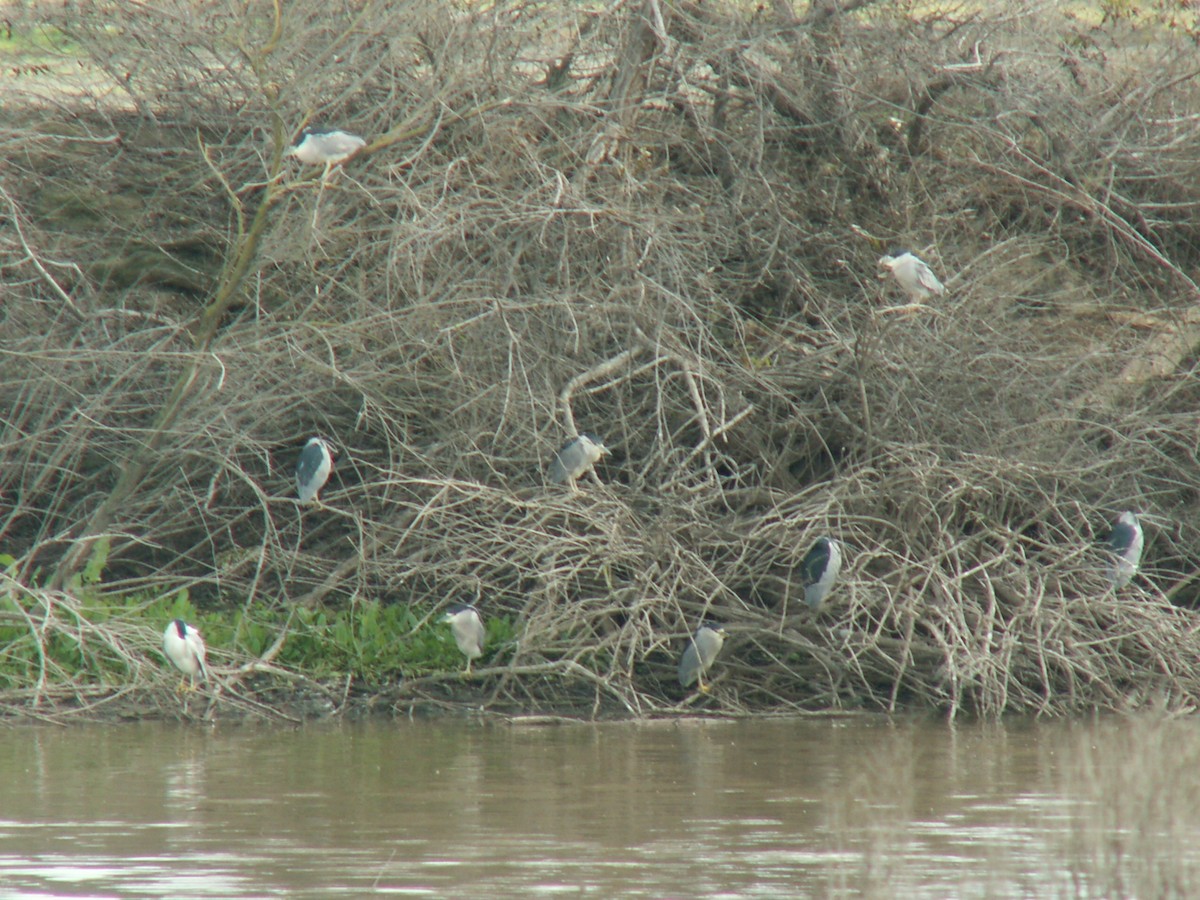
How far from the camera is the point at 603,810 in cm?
684

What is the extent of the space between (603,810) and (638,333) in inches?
153

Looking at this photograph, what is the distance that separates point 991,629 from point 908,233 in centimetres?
330

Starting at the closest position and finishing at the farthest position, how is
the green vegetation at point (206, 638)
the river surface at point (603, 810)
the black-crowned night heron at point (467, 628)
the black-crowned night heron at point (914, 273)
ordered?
the river surface at point (603, 810)
the green vegetation at point (206, 638)
the black-crowned night heron at point (467, 628)
the black-crowned night heron at point (914, 273)

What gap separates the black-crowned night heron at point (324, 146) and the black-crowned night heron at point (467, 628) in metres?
2.65

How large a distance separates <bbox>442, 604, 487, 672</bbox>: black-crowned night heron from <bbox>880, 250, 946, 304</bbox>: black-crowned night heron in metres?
3.23

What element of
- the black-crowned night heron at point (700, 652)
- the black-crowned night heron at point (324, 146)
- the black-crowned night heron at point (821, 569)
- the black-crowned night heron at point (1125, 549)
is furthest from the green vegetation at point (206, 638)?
the black-crowned night heron at point (1125, 549)

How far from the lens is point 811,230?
11.5 meters

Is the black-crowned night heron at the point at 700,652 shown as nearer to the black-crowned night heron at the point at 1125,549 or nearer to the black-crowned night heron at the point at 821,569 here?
the black-crowned night heron at the point at 821,569

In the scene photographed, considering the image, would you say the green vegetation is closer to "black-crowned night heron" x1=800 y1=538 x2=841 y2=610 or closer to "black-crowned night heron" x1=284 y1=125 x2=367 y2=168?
"black-crowned night heron" x1=800 y1=538 x2=841 y2=610

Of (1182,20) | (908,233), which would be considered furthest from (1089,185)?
(1182,20)

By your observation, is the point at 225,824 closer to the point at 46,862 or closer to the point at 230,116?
the point at 46,862

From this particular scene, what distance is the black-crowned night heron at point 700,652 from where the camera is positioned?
29.8ft

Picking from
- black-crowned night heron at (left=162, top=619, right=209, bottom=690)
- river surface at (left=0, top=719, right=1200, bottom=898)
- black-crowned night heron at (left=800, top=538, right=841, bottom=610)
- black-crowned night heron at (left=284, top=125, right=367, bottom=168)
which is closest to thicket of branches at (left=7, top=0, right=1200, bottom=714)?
black-crowned night heron at (left=284, top=125, right=367, bottom=168)

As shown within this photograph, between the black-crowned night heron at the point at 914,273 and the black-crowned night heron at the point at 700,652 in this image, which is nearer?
the black-crowned night heron at the point at 700,652
